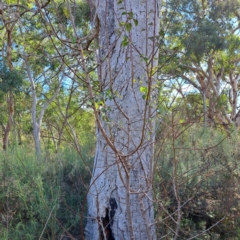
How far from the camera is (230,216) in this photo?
12.9ft

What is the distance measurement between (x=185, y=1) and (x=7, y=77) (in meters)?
6.66

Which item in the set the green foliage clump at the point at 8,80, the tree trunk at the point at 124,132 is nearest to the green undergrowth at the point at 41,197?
the tree trunk at the point at 124,132

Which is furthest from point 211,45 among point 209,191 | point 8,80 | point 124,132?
point 124,132

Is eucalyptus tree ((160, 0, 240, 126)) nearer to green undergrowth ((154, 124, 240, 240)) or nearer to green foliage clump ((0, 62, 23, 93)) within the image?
green foliage clump ((0, 62, 23, 93))

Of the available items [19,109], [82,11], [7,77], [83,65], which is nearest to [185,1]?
[82,11]

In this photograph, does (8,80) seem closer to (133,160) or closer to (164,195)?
(164,195)

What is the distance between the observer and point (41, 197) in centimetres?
350

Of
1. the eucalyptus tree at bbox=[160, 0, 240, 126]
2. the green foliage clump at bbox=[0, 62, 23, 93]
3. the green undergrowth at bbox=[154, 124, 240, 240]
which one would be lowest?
the green undergrowth at bbox=[154, 124, 240, 240]

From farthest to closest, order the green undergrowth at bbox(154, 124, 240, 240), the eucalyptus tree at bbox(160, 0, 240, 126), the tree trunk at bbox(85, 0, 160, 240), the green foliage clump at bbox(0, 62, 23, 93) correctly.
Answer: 1. the eucalyptus tree at bbox(160, 0, 240, 126)
2. the green foliage clump at bbox(0, 62, 23, 93)
3. the green undergrowth at bbox(154, 124, 240, 240)
4. the tree trunk at bbox(85, 0, 160, 240)

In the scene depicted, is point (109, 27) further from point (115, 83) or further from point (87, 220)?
point (87, 220)

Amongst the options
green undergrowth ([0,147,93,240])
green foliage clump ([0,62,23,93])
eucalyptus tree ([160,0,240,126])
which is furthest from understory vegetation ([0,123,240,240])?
eucalyptus tree ([160,0,240,126])

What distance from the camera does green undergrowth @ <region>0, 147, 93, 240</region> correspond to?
3.57 metres

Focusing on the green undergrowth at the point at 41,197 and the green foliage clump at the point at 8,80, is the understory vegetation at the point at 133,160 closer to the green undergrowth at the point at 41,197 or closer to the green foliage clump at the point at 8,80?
the green undergrowth at the point at 41,197

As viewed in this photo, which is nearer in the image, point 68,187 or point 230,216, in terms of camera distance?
point 230,216
